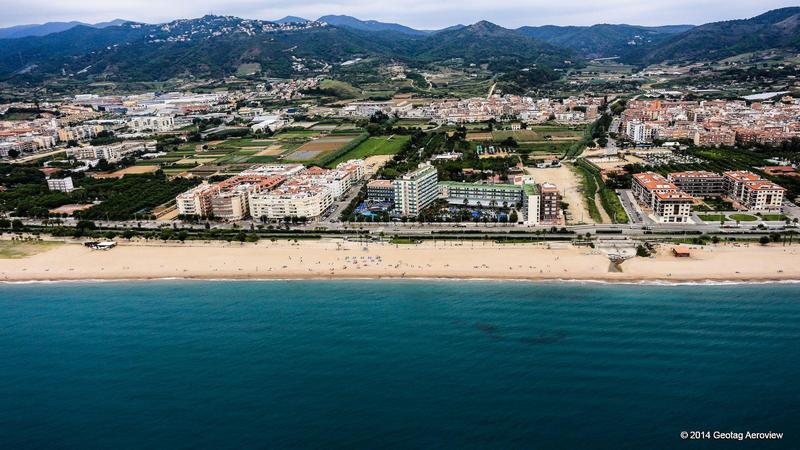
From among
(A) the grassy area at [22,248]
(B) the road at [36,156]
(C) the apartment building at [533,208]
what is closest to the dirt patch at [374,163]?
(C) the apartment building at [533,208]

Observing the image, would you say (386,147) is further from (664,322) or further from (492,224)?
(664,322)

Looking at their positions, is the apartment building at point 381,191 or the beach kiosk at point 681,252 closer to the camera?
the beach kiosk at point 681,252

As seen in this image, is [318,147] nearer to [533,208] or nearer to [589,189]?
[589,189]

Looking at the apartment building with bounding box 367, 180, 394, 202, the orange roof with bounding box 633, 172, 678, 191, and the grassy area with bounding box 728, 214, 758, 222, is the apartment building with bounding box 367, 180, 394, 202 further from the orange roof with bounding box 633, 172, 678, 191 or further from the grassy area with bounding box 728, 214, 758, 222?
the grassy area with bounding box 728, 214, 758, 222

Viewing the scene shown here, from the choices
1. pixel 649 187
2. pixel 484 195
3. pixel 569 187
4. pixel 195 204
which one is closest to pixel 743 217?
pixel 649 187

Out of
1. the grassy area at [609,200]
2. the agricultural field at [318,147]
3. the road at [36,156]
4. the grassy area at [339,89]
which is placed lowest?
the grassy area at [609,200]

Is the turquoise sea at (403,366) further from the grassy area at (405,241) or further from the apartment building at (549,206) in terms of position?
the apartment building at (549,206)

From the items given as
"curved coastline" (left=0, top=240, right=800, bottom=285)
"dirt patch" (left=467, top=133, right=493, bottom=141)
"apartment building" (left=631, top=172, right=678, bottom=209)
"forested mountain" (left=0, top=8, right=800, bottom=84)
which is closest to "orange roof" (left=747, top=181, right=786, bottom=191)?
"apartment building" (left=631, top=172, right=678, bottom=209)
